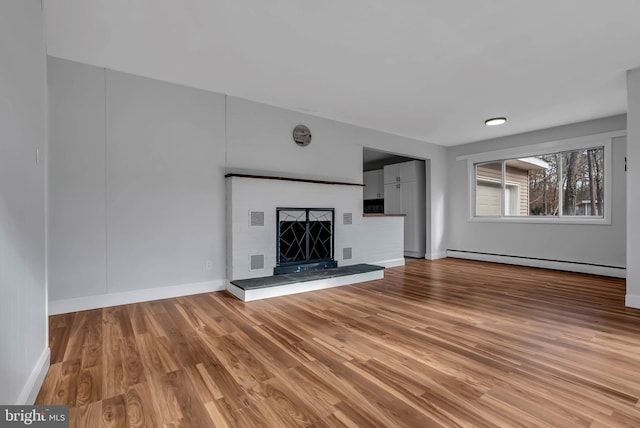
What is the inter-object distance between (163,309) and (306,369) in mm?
1912

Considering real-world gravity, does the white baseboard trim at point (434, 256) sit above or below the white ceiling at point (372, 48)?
below

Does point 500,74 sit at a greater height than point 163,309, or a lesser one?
greater

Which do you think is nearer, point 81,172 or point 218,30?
point 218,30

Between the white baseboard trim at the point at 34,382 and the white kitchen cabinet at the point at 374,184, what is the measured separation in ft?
22.2

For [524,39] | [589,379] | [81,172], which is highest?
[524,39]

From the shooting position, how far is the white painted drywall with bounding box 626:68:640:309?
10.2 ft

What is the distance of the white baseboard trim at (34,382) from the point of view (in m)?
1.43

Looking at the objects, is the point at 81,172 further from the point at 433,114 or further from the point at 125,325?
the point at 433,114

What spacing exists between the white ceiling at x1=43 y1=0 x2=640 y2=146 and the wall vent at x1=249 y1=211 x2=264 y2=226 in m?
1.52

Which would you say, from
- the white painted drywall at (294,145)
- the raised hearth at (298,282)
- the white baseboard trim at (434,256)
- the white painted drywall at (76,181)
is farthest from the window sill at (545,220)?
the white painted drywall at (76,181)

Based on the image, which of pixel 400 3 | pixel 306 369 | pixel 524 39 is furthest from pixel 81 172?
pixel 524 39

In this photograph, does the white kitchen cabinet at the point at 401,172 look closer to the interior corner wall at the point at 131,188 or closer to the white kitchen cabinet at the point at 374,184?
the white kitchen cabinet at the point at 374,184

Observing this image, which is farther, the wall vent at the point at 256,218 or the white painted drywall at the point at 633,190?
the wall vent at the point at 256,218

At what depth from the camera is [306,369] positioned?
74.5 inches
